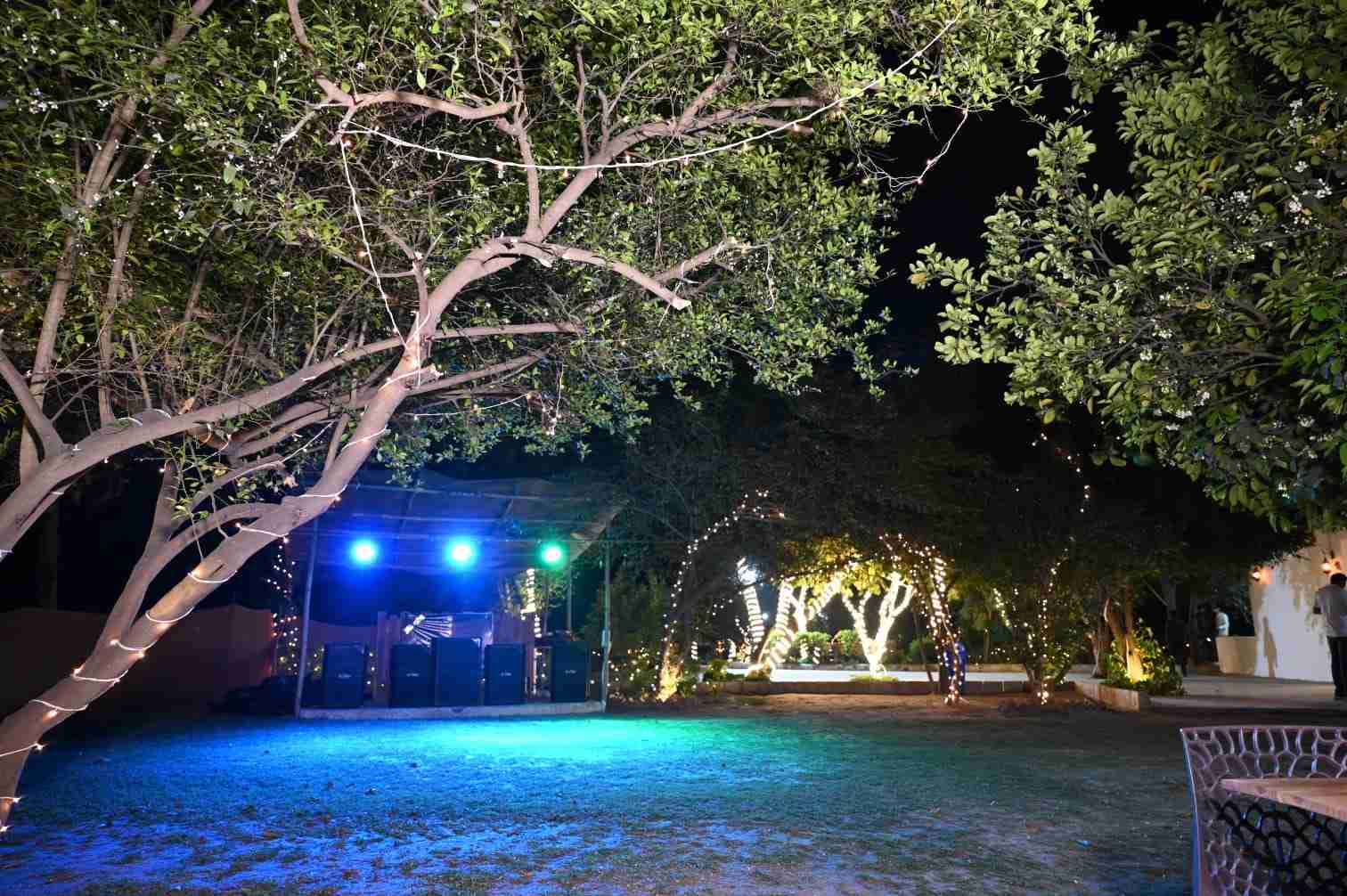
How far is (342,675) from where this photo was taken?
1438cm

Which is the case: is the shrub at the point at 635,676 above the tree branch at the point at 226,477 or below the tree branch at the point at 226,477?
below

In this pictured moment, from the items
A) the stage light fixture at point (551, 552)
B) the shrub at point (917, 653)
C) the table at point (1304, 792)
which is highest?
the stage light fixture at point (551, 552)

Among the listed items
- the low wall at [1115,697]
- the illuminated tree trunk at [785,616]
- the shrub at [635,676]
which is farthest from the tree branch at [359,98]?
the illuminated tree trunk at [785,616]

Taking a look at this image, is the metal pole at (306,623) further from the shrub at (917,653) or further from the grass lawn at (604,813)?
the shrub at (917,653)

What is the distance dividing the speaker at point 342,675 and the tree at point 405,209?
703 centimetres

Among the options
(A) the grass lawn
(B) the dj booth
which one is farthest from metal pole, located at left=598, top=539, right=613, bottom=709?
(A) the grass lawn

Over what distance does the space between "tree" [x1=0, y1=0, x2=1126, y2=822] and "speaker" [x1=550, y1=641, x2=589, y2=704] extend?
7.70m

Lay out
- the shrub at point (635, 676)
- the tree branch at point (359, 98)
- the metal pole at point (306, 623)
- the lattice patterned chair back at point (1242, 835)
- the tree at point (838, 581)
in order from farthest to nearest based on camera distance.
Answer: the tree at point (838, 581), the shrub at point (635, 676), the metal pole at point (306, 623), the tree branch at point (359, 98), the lattice patterned chair back at point (1242, 835)

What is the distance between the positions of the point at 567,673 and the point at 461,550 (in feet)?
8.58

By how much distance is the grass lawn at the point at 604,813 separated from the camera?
213 inches

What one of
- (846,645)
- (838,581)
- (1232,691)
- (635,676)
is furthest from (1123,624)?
(846,645)

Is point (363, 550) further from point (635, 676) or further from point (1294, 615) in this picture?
point (1294, 615)

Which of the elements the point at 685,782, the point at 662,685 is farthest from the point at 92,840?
the point at 662,685

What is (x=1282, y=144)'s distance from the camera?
430 centimetres
